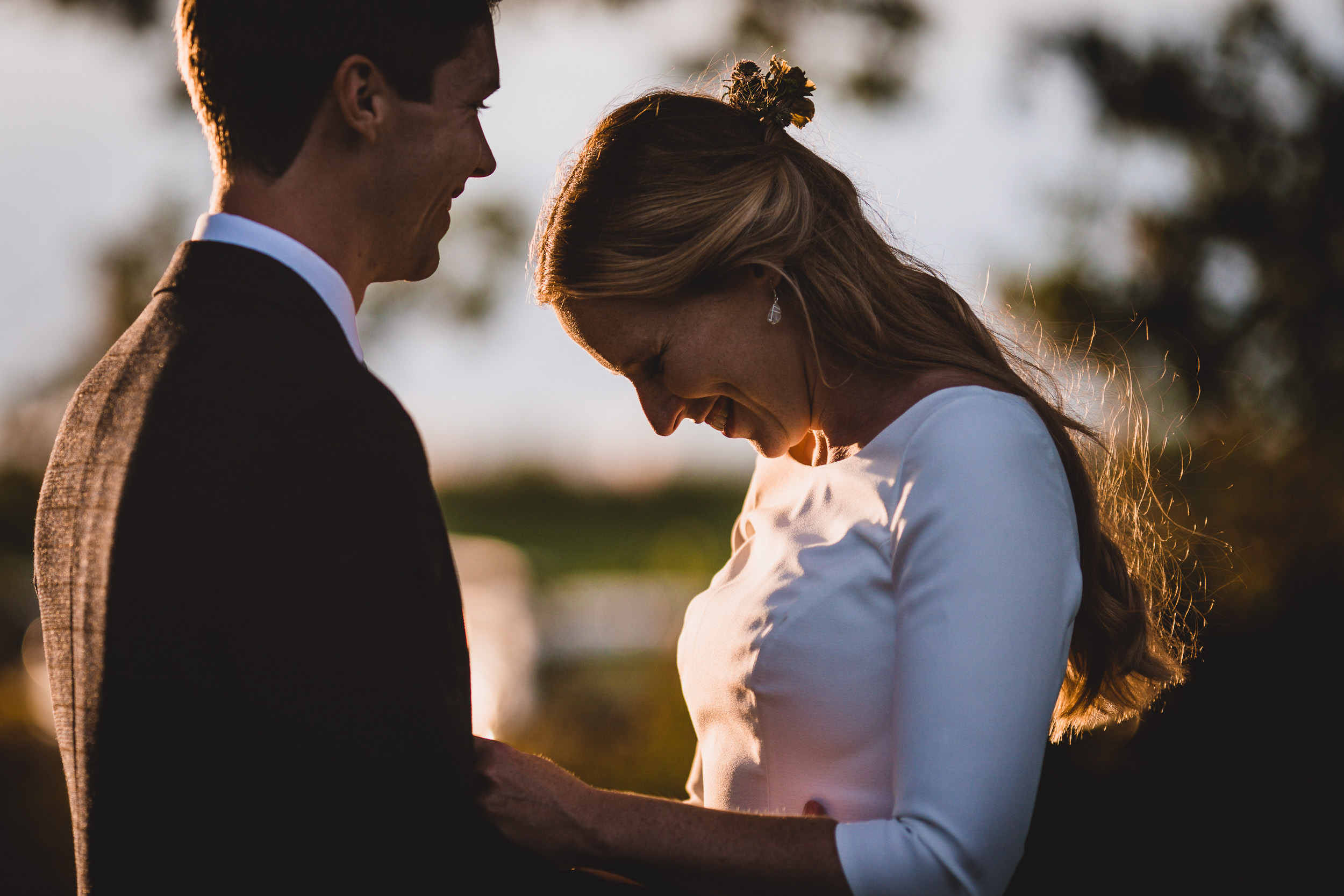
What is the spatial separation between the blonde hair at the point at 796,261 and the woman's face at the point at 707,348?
4 centimetres

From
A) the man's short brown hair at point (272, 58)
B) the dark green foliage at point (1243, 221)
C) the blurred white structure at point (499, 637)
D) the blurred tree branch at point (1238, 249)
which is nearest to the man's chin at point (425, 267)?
the man's short brown hair at point (272, 58)

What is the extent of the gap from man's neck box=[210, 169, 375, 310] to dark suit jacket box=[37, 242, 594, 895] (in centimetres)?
18

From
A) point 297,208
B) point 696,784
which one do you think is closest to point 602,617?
point 696,784

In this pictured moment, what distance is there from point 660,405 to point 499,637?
11565mm

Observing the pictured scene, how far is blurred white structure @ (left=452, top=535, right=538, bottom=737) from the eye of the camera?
9852mm

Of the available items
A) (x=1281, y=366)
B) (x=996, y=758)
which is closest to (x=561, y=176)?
(x=996, y=758)

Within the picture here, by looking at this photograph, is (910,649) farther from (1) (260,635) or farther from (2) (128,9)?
(2) (128,9)

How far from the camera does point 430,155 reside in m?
1.76

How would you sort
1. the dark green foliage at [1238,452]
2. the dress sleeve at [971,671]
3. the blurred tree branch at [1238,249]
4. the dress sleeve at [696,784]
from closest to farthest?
the dress sleeve at [971,671] → the dress sleeve at [696,784] → the dark green foliage at [1238,452] → the blurred tree branch at [1238,249]

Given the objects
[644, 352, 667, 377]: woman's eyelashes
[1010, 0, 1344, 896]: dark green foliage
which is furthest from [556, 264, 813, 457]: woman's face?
[1010, 0, 1344, 896]: dark green foliage

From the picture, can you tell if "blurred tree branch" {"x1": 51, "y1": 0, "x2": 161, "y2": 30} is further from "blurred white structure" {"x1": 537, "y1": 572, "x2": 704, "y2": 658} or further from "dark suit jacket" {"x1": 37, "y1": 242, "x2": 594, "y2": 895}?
"blurred white structure" {"x1": 537, "y1": 572, "x2": 704, "y2": 658}

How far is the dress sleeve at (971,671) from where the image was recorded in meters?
1.69

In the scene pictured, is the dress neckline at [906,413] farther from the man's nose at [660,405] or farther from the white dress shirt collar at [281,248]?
Answer: the white dress shirt collar at [281,248]

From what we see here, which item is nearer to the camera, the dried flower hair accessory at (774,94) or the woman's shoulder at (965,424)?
the woman's shoulder at (965,424)
